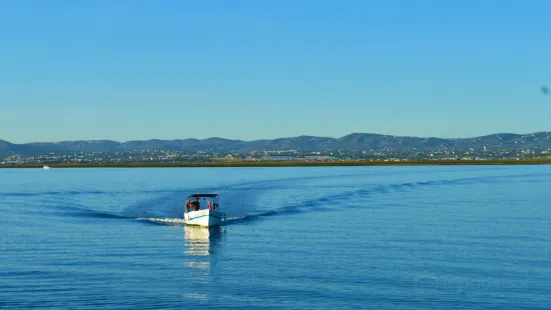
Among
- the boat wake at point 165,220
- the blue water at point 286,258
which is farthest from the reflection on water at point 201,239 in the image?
the boat wake at point 165,220

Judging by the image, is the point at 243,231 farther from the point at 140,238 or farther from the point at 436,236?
the point at 436,236

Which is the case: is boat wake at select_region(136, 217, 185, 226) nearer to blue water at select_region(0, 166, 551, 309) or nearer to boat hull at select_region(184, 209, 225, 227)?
blue water at select_region(0, 166, 551, 309)

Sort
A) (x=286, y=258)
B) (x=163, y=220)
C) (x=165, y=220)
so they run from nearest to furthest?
1. (x=286, y=258)
2. (x=163, y=220)
3. (x=165, y=220)

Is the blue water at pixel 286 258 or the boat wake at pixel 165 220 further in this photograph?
the boat wake at pixel 165 220

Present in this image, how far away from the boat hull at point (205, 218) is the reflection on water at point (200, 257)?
0.55 meters

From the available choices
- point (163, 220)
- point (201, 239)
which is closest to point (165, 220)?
point (163, 220)

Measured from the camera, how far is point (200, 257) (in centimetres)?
4547

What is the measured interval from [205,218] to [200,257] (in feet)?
56.4

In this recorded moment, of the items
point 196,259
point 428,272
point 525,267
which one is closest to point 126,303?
point 196,259

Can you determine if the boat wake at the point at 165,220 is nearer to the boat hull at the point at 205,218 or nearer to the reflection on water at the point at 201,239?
the boat hull at the point at 205,218

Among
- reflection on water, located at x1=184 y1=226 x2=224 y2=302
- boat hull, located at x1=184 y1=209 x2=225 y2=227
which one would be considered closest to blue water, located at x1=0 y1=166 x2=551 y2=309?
reflection on water, located at x1=184 y1=226 x2=224 y2=302

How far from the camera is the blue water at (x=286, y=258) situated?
32875mm

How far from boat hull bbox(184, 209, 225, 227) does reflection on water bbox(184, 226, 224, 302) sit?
0.55 m

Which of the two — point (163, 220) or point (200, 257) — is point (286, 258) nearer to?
point (200, 257)
